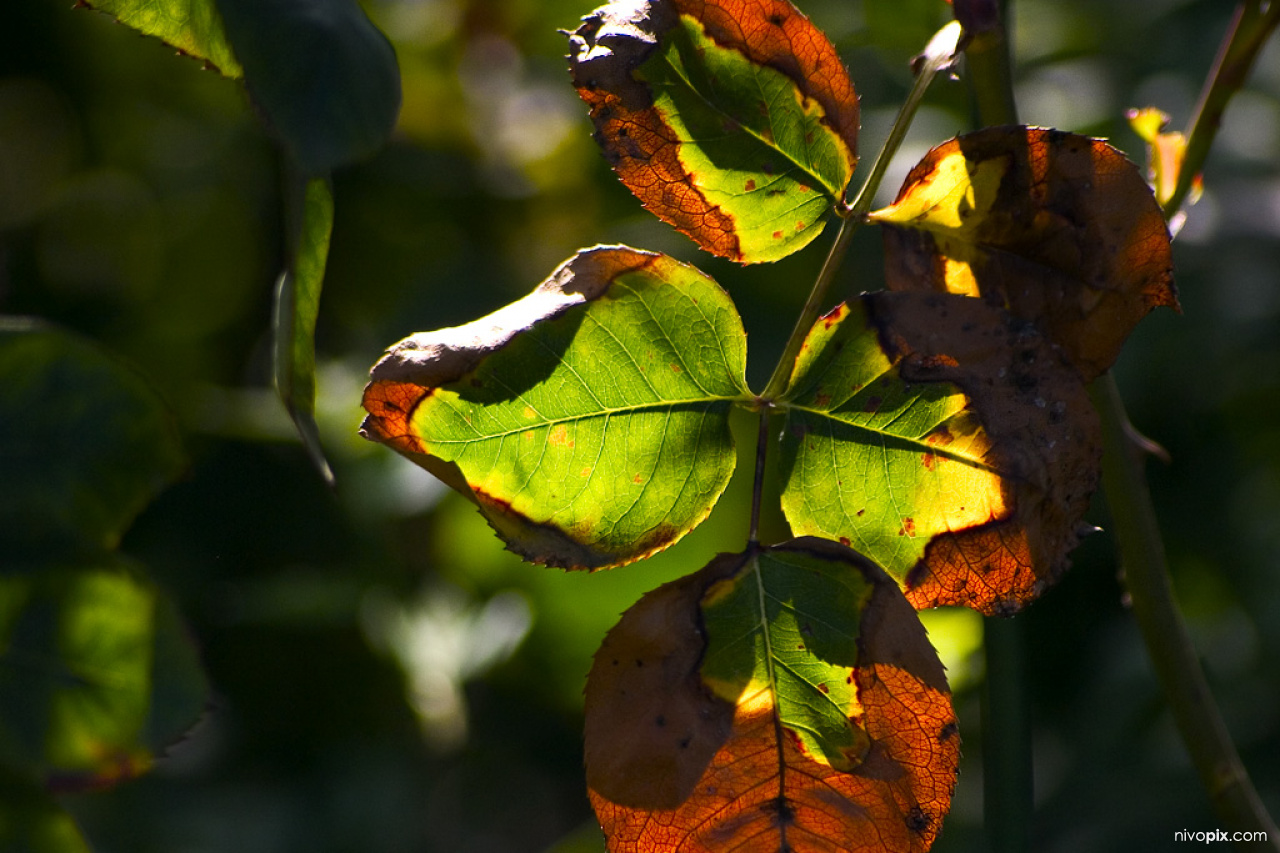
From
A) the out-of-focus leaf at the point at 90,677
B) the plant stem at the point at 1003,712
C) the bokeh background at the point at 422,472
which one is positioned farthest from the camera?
the bokeh background at the point at 422,472

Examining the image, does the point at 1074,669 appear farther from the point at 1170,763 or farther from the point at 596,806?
the point at 596,806

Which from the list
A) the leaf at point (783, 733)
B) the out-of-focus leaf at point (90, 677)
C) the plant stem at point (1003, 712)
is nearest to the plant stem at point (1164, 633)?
the plant stem at point (1003, 712)

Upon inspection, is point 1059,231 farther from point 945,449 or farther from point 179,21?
point 179,21

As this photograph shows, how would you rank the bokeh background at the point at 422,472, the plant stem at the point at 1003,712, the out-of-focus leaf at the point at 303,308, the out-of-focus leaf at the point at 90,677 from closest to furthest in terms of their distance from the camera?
the out-of-focus leaf at the point at 303,308, the plant stem at the point at 1003,712, the out-of-focus leaf at the point at 90,677, the bokeh background at the point at 422,472

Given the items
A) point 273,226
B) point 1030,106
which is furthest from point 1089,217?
point 273,226

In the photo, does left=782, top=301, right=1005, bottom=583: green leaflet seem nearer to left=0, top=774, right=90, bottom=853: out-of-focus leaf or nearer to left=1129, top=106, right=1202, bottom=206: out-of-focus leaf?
left=1129, top=106, right=1202, bottom=206: out-of-focus leaf

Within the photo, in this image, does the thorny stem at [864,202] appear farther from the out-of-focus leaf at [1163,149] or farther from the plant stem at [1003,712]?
the out-of-focus leaf at [1163,149]
